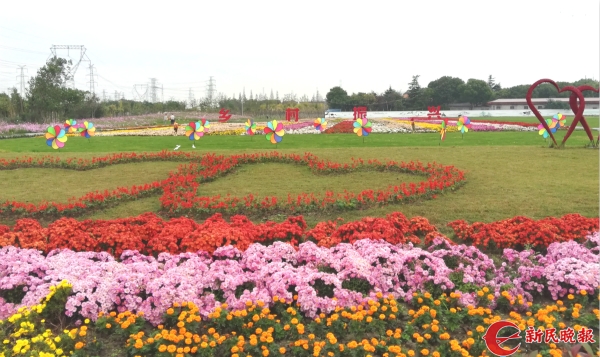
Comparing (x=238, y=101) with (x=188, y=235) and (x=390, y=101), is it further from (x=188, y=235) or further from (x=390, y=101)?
(x=188, y=235)

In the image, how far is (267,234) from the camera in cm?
515

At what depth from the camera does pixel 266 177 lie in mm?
9406

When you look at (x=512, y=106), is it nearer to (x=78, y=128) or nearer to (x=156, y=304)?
(x=78, y=128)

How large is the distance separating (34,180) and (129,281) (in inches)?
294

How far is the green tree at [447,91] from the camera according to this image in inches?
2032

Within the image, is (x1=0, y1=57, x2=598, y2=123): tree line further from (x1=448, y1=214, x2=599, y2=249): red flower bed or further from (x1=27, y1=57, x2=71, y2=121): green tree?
(x1=448, y1=214, x2=599, y2=249): red flower bed

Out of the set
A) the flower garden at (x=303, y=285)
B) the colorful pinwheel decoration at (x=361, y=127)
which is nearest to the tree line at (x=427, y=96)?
the colorful pinwheel decoration at (x=361, y=127)

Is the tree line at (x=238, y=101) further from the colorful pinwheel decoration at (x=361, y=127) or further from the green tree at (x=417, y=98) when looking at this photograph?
the colorful pinwheel decoration at (x=361, y=127)

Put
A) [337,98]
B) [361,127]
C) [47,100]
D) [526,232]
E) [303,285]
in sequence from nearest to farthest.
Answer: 1. [303,285]
2. [526,232]
3. [361,127]
4. [47,100]
5. [337,98]

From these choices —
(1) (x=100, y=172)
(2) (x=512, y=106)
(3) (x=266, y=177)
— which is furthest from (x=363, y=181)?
(2) (x=512, y=106)

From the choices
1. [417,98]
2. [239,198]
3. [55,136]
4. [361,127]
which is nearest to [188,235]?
[239,198]

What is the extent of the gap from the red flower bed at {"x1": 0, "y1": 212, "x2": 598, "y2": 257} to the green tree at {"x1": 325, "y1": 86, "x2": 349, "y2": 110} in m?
47.4

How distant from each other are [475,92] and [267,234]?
51229 mm

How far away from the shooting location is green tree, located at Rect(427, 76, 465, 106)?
51.6 m
